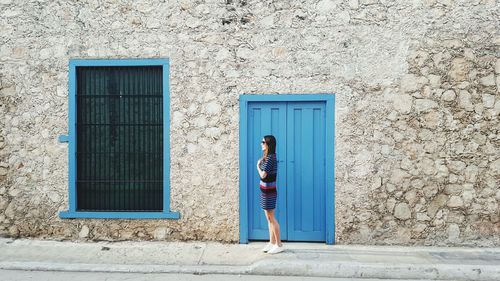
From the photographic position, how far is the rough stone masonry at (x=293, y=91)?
19.8ft

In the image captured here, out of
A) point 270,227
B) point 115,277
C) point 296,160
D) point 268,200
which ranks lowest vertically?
point 115,277

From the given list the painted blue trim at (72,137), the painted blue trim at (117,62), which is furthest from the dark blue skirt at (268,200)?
the painted blue trim at (72,137)

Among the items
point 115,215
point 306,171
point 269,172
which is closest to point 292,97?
point 306,171

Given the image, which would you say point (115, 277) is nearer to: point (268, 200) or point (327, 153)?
point (268, 200)

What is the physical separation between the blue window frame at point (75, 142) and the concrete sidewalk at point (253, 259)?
A: 0.41 meters

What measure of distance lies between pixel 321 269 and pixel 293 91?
8.03 ft

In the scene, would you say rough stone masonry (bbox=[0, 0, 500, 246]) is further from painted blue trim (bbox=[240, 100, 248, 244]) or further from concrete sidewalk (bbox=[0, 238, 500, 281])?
concrete sidewalk (bbox=[0, 238, 500, 281])

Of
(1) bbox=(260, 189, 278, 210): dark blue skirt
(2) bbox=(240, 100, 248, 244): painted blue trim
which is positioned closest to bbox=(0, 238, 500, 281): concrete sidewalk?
(2) bbox=(240, 100, 248, 244): painted blue trim

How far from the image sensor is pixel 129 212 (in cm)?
625

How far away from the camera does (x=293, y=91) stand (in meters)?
6.10

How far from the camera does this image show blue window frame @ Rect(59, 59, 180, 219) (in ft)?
20.4

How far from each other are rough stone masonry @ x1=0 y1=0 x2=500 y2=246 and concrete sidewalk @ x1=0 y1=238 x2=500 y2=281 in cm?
27

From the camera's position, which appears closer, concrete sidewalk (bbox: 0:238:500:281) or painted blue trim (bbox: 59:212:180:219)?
concrete sidewalk (bbox: 0:238:500:281)

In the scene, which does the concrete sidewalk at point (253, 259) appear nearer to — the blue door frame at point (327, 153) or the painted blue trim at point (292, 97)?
the blue door frame at point (327, 153)
